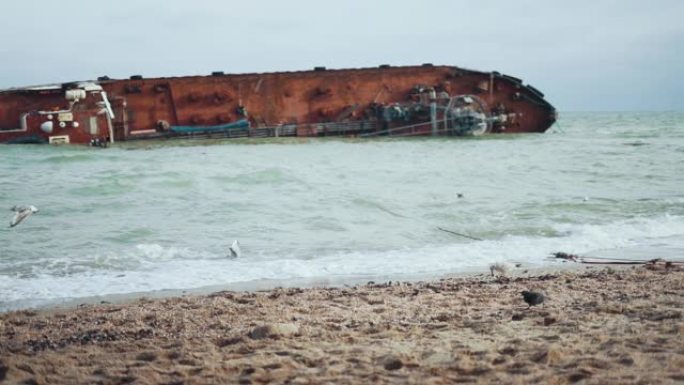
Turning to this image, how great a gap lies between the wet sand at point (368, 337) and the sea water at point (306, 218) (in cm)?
129

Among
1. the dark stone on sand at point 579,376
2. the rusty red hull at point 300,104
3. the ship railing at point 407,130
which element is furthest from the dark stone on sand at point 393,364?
the ship railing at point 407,130

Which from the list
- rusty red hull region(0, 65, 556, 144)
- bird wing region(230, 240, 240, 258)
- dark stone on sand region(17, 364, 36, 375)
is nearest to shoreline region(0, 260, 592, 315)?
bird wing region(230, 240, 240, 258)

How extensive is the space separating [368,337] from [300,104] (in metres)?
27.4

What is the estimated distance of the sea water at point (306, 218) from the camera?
7996 mm

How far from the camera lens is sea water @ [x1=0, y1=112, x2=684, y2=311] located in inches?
315

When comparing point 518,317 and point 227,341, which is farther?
point 518,317

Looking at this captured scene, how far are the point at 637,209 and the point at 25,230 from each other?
10.1 m

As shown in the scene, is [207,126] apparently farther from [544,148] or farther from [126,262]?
[126,262]

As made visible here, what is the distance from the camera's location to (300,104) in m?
31.7

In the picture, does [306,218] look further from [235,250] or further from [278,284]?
[278,284]

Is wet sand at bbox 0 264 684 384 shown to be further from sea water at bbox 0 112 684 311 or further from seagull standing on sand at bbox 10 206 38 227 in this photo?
seagull standing on sand at bbox 10 206 38 227

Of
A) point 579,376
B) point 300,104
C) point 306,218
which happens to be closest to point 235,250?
point 306,218

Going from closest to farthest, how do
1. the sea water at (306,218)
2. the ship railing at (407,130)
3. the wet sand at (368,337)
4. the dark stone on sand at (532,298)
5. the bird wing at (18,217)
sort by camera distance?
the wet sand at (368,337)
the dark stone on sand at (532,298)
the sea water at (306,218)
the bird wing at (18,217)
the ship railing at (407,130)

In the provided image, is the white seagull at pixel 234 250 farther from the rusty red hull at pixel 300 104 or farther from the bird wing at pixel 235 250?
the rusty red hull at pixel 300 104
